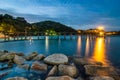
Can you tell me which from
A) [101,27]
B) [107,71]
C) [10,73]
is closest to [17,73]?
[10,73]

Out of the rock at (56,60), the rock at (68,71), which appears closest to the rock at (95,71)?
the rock at (68,71)

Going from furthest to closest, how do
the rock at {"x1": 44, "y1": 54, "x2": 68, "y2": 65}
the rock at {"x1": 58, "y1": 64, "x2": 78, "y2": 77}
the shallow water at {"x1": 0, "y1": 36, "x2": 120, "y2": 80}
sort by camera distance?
the shallow water at {"x1": 0, "y1": 36, "x2": 120, "y2": 80}
the rock at {"x1": 44, "y1": 54, "x2": 68, "y2": 65}
the rock at {"x1": 58, "y1": 64, "x2": 78, "y2": 77}

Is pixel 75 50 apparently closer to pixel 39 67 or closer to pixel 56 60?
pixel 56 60

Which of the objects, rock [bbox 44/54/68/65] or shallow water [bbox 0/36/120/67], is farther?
shallow water [bbox 0/36/120/67]

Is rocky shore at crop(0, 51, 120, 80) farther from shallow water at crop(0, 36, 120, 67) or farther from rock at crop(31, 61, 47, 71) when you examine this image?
shallow water at crop(0, 36, 120, 67)

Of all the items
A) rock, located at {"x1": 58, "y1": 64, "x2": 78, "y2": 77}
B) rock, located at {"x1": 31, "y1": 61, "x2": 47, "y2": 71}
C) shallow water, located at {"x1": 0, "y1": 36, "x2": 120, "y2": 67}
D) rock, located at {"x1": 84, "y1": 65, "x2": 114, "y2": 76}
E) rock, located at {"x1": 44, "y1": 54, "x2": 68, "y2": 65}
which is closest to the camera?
rock, located at {"x1": 58, "y1": 64, "x2": 78, "y2": 77}

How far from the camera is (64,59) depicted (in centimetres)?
1653

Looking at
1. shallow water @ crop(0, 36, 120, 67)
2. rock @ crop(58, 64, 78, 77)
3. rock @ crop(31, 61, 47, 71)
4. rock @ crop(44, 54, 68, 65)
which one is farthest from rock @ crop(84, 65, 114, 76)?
shallow water @ crop(0, 36, 120, 67)

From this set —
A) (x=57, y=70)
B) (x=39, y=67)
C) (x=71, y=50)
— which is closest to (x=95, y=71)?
(x=57, y=70)

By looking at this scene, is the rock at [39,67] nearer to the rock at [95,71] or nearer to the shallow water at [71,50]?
the shallow water at [71,50]

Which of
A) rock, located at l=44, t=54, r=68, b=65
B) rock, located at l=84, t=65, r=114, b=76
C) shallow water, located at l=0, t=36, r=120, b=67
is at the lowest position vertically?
shallow water, located at l=0, t=36, r=120, b=67

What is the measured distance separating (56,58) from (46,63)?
1.12m

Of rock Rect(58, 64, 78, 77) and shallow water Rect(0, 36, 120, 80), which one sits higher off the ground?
rock Rect(58, 64, 78, 77)

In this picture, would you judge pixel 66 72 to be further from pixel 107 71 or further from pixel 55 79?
pixel 107 71
